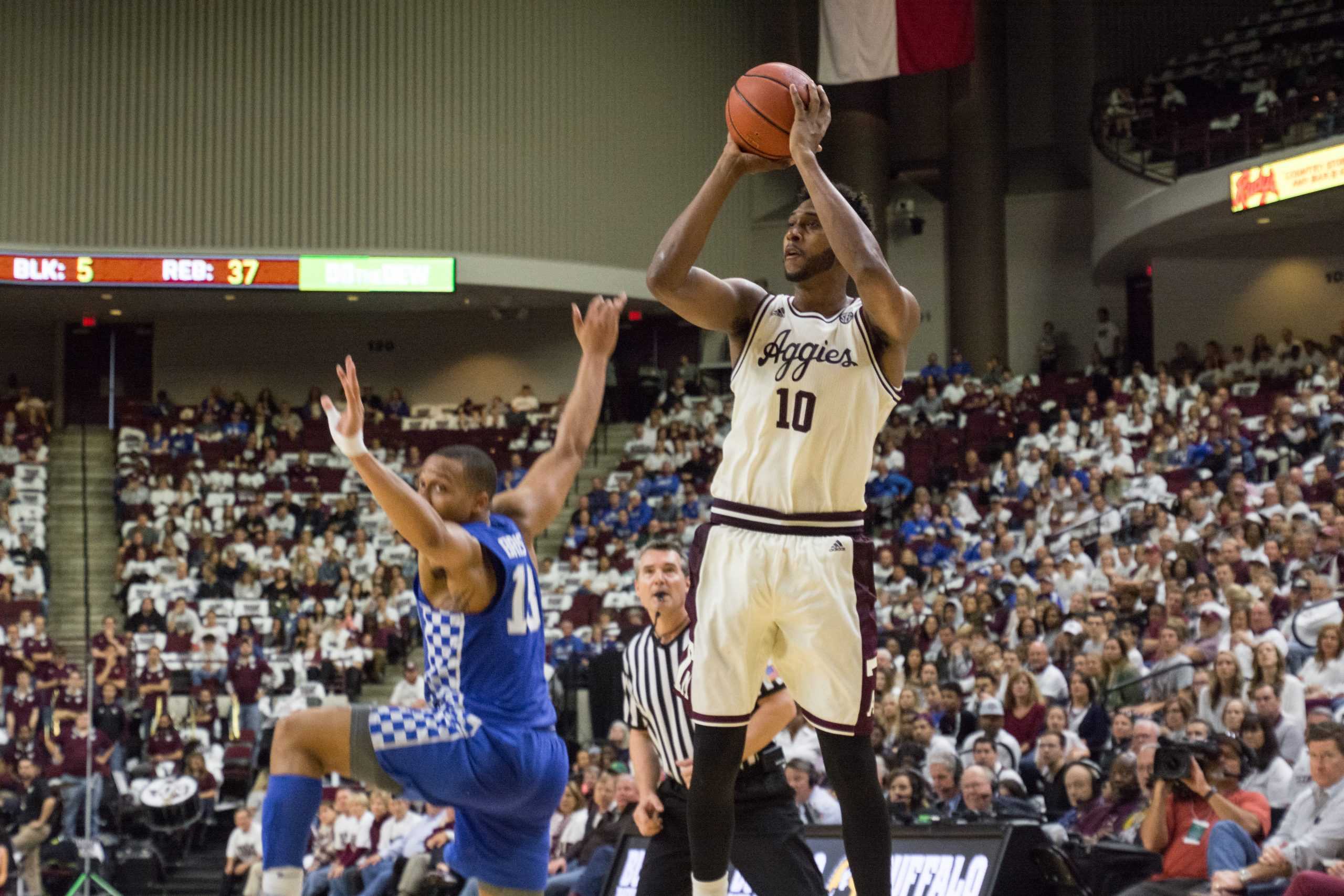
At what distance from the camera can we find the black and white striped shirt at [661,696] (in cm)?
589

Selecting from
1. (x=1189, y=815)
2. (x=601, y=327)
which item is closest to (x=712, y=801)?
(x=601, y=327)

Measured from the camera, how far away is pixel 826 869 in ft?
26.0

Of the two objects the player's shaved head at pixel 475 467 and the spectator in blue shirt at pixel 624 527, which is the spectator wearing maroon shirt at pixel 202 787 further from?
the player's shaved head at pixel 475 467

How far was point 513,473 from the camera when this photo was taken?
2280cm

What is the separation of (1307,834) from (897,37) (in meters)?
16.6

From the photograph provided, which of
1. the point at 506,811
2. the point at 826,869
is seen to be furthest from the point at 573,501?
the point at 506,811

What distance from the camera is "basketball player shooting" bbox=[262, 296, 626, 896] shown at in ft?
14.0

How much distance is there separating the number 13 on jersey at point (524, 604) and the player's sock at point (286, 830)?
745 millimetres

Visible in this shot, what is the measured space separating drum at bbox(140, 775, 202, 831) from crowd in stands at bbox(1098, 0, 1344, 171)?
51.9 ft

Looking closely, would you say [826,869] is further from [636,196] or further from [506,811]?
[636,196]

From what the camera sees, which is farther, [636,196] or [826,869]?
[636,196]

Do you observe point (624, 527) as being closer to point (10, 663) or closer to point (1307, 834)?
point (10, 663)

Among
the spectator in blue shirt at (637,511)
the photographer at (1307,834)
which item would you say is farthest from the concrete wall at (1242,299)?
the photographer at (1307,834)

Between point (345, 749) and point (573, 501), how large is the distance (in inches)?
793
